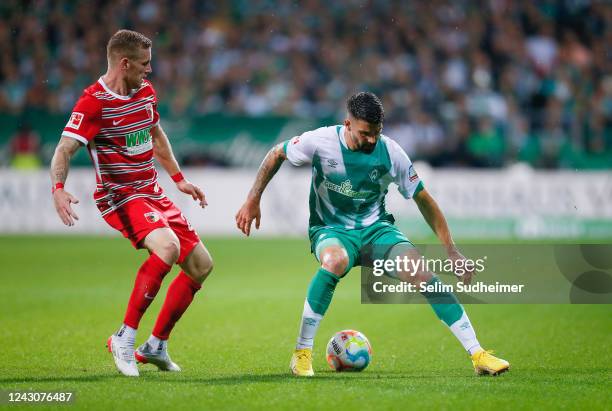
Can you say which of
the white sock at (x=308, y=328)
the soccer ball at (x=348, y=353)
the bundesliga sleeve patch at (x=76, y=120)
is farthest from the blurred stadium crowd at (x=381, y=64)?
the bundesliga sleeve patch at (x=76, y=120)

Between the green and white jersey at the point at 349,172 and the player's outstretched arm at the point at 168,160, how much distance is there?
0.87 metres

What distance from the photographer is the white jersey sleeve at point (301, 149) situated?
6887 mm

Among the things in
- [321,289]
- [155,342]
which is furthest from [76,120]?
[321,289]

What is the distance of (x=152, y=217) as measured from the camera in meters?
6.91

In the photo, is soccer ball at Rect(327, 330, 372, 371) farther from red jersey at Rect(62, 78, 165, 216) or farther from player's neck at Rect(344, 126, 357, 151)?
red jersey at Rect(62, 78, 165, 216)

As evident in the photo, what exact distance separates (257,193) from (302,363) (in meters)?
1.23

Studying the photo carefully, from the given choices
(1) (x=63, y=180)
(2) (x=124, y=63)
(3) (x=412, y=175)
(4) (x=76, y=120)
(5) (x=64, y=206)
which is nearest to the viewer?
(5) (x=64, y=206)

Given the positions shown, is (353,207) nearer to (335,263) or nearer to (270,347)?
(335,263)

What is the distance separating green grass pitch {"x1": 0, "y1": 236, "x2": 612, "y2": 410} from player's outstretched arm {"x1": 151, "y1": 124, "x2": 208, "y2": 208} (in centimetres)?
130

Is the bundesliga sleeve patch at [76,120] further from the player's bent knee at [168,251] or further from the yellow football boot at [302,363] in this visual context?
the yellow football boot at [302,363]

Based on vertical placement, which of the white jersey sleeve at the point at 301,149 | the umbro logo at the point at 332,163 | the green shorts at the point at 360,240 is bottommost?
the green shorts at the point at 360,240

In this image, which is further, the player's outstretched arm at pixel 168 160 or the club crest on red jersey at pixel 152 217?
the player's outstretched arm at pixel 168 160

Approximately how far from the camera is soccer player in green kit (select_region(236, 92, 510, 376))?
6680 mm

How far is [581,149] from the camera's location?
2041 cm
